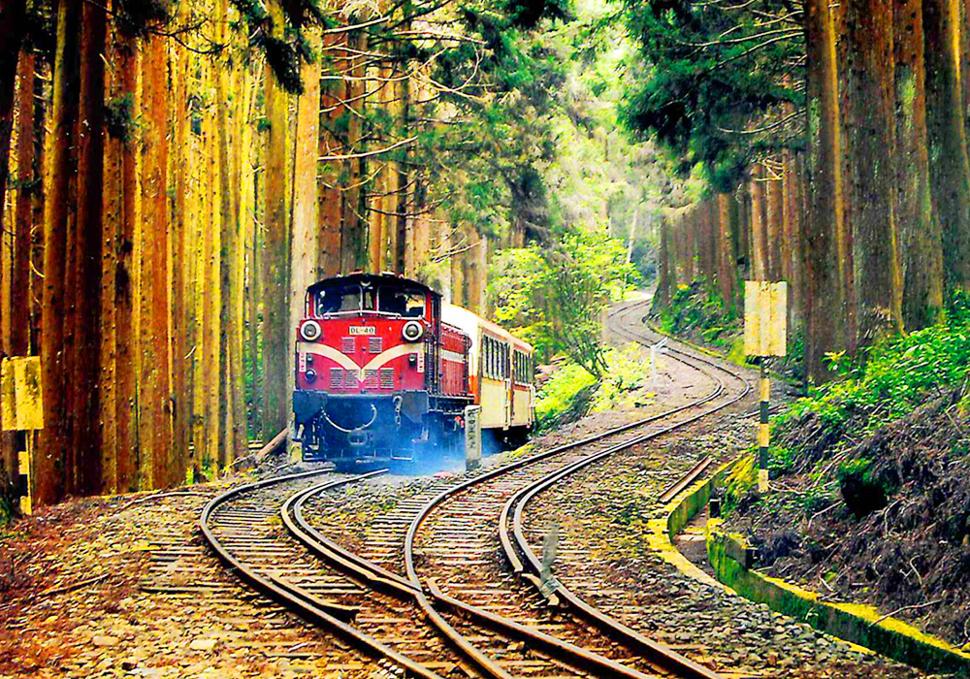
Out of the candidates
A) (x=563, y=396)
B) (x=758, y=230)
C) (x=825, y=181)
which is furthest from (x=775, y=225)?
(x=825, y=181)

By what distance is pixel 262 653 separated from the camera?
7.22 m

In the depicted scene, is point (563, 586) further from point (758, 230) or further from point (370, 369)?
point (758, 230)

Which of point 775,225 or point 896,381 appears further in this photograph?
point 775,225

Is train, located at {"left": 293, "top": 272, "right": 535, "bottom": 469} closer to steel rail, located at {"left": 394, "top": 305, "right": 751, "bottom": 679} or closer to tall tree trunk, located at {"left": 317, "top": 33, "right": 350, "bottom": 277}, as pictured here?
steel rail, located at {"left": 394, "top": 305, "right": 751, "bottom": 679}

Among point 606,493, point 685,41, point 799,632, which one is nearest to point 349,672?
point 799,632

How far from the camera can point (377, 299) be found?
62.7 ft

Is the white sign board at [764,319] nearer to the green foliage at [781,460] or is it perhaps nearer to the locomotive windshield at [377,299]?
the green foliage at [781,460]

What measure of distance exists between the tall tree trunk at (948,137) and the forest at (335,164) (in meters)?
0.03

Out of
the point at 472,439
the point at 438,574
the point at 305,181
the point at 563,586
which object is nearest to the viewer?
the point at 563,586

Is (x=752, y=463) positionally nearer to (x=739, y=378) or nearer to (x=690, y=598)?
(x=690, y=598)

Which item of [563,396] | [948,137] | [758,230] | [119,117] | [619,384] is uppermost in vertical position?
[758,230]

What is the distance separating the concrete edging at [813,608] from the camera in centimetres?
660

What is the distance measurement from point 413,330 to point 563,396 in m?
18.0


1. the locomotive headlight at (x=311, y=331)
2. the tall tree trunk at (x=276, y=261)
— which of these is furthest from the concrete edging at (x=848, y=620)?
the tall tree trunk at (x=276, y=261)
